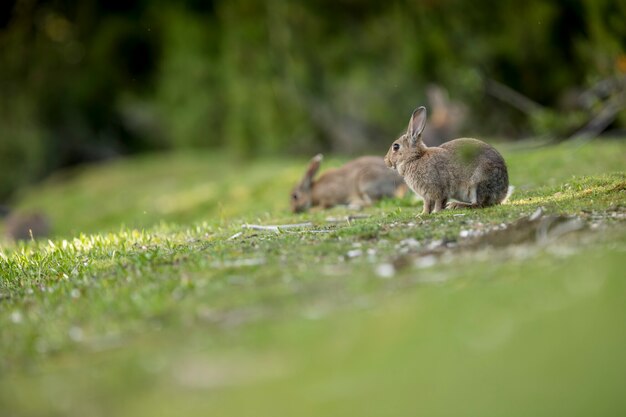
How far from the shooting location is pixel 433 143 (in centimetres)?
1827

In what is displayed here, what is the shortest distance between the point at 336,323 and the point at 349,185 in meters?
7.77

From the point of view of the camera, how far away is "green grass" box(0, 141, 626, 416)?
16.0ft

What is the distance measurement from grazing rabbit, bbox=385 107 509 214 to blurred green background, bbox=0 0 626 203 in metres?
6.63

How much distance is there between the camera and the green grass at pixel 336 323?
4883 mm

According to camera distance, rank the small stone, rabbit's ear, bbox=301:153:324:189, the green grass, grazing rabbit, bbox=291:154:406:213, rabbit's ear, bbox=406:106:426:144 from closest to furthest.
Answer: the green grass → the small stone → rabbit's ear, bbox=406:106:426:144 → grazing rabbit, bbox=291:154:406:213 → rabbit's ear, bbox=301:153:324:189

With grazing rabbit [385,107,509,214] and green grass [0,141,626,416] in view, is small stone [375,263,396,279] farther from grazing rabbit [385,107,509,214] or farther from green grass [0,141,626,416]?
grazing rabbit [385,107,509,214]

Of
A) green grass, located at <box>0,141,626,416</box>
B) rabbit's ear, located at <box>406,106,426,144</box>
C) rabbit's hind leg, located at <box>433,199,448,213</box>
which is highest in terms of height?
rabbit's ear, located at <box>406,106,426,144</box>

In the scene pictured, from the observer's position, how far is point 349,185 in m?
13.4

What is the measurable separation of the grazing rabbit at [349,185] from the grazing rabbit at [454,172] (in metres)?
3.04

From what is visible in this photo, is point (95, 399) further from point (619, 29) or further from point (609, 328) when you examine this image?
point (619, 29)

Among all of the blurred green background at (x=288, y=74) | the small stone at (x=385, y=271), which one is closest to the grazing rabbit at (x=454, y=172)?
the small stone at (x=385, y=271)

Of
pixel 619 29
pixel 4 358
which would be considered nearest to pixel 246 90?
pixel 619 29

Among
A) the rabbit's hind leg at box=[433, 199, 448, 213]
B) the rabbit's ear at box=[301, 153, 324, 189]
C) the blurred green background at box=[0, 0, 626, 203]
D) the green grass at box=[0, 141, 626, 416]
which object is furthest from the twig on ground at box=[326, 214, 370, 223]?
the blurred green background at box=[0, 0, 626, 203]

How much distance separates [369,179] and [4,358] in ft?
25.0
